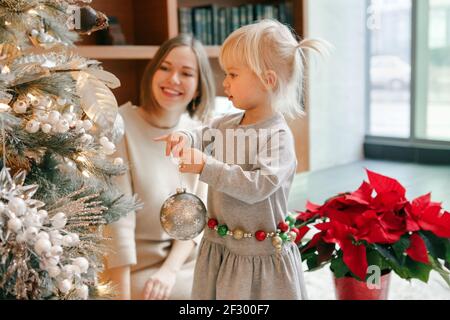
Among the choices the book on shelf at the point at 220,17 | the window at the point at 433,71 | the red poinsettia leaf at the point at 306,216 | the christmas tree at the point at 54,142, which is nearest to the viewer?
the christmas tree at the point at 54,142

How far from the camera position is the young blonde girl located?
801 mm

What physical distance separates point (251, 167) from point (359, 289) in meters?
0.50

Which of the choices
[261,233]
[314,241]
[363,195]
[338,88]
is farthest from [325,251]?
[338,88]

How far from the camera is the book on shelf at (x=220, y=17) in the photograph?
250cm

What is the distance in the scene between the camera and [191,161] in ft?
2.60

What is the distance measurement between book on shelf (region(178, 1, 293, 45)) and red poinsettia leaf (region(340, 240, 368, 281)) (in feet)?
5.17

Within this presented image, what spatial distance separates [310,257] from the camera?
3.83ft

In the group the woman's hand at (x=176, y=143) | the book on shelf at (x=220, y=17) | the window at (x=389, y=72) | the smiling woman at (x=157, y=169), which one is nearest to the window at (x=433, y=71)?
the window at (x=389, y=72)

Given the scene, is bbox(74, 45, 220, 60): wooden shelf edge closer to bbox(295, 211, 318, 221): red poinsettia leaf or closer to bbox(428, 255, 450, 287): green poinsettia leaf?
bbox(295, 211, 318, 221): red poinsettia leaf

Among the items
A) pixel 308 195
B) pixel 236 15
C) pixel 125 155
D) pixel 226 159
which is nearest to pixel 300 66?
pixel 226 159

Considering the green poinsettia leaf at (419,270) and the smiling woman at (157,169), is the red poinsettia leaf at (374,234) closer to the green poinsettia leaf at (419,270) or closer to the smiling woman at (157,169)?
the green poinsettia leaf at (419,270)

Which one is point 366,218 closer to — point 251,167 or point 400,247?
point 400,247
